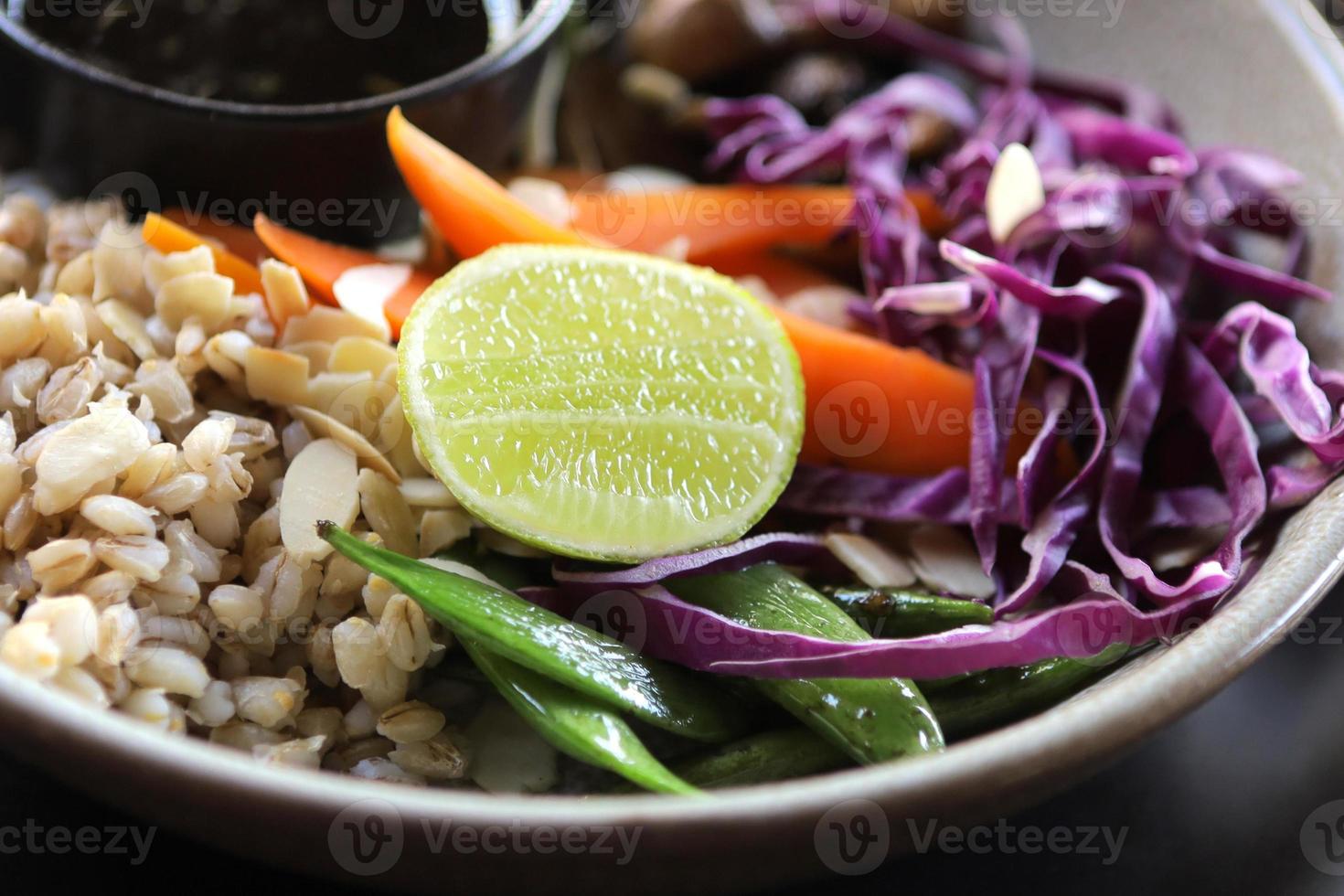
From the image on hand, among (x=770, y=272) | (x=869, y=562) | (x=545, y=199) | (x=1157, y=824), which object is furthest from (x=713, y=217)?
(x=1157, y=824)

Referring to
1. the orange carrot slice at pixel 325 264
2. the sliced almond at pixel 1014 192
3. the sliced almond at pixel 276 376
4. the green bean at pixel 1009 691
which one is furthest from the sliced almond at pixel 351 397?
the sliced almond at pixel 1014 192

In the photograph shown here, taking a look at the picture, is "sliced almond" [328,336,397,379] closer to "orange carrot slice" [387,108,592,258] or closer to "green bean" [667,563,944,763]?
"orange carrot slice" [387,108,592,258]

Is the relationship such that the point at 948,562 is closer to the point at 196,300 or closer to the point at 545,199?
the point at 545,199

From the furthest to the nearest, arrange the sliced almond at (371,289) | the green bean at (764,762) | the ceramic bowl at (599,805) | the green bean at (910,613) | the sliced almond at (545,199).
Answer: the sliced almond at (545,199)
the sliced almond at (371,289)
the green bean at (910,613)
the green bean at (764,762)
the ceramic bowl at (599,805)

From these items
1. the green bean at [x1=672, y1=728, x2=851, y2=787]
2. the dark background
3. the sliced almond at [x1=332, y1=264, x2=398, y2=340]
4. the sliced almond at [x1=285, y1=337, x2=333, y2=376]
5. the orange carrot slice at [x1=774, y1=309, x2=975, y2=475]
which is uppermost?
the sliced almond at [x1=332, y1=264, x2=398, y2=340]

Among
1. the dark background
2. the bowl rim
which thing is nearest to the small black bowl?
the bowl rim

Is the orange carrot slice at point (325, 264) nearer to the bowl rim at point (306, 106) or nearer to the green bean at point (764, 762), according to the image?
the bowl rim at point (306, 106)

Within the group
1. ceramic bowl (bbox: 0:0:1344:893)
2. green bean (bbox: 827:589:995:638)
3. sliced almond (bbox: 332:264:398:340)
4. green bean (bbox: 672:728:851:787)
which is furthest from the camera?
sliced almond (bbox: 332:264:398:340)
